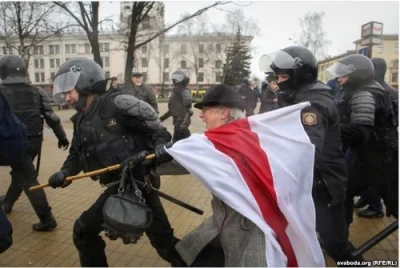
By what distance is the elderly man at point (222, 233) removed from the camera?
170 centimetres

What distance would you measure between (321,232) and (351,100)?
1.16m

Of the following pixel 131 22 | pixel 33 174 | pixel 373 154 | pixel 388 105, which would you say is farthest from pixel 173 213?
pixel 131 22

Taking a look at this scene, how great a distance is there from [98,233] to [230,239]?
126cm

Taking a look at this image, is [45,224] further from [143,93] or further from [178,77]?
[143,93]

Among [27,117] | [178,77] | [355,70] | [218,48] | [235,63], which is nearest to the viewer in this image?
[355,70]

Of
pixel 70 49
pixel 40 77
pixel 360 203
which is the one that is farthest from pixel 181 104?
pixel 40 77

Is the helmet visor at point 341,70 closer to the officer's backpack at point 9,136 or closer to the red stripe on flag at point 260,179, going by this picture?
the red stripe on flag at point 260,179

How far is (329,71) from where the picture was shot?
3.51 meters

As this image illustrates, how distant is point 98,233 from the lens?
8.73ft

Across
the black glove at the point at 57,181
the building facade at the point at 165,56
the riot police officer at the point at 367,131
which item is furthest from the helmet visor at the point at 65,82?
the building facade at the point at 165,56

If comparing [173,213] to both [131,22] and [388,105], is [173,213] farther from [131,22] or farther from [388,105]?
[131,22]

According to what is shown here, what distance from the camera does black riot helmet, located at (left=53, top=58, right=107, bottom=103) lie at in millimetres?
2791

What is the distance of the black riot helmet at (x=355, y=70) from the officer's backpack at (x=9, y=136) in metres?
2.75

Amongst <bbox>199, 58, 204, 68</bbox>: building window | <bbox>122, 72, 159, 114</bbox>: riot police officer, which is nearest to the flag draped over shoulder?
<bbox>122, 72, 159, 114</bbox>: riot police officer
